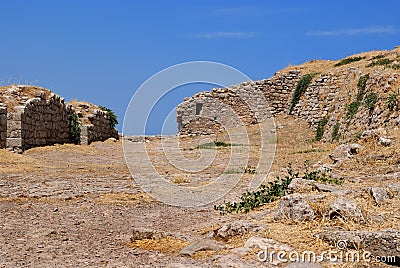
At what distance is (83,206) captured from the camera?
794cm

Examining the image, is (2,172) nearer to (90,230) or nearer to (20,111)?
(20,111)

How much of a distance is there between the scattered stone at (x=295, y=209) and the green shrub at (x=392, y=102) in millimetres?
11225

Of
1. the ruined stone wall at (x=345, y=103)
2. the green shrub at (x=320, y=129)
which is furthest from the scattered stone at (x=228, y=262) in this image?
the green shrub at (x=320, y=129)

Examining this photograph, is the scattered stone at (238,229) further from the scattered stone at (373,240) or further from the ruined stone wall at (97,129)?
the ruined stone wall at (97,129)

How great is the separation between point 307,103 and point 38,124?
13.7 meters

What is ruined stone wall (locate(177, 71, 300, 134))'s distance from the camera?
29.5 metres

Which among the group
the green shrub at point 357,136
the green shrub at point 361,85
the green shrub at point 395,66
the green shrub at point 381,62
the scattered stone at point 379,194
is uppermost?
the green shrub at point 381,62

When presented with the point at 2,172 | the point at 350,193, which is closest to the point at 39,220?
the point at 350,193

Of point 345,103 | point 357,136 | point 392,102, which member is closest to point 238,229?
point 357,136

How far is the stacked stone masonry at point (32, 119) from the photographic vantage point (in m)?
17.1

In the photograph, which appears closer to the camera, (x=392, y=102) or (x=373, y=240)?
(x=373, y=240)

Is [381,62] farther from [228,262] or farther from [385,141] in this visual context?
[228,262]

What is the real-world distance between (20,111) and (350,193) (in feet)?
43.8

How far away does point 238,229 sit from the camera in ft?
18.5
